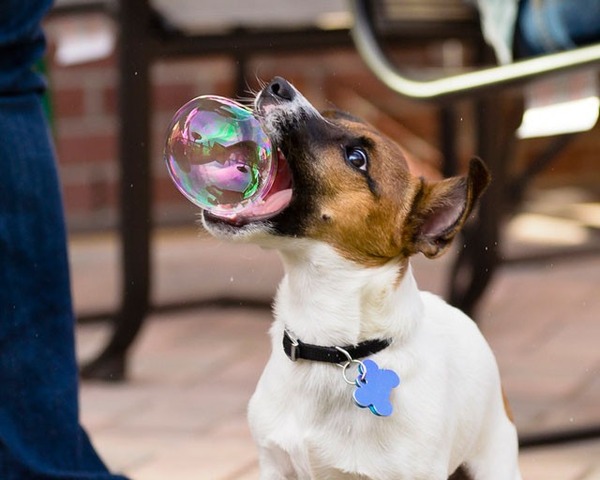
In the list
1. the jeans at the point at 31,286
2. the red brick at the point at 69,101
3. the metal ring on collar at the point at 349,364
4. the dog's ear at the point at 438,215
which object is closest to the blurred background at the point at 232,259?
the red brick at the point at 69,101

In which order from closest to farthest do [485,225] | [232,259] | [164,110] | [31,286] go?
1. [31,286]
2. [485,225]
3. [232,259]
4. [164,110]

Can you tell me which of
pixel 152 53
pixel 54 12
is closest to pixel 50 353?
pixel 152 53

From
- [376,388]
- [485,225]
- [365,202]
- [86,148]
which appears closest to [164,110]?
[86,148]

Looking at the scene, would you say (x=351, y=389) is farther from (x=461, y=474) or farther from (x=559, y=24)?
(x=559, y=24)

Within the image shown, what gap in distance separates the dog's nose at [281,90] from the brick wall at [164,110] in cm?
324

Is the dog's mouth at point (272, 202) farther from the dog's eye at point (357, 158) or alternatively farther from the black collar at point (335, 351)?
the black collar at point (335, 351)

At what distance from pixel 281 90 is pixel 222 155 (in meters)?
0.13

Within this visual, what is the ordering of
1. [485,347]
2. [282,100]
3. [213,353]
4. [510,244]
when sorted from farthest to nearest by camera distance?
[510,244], [213,353], [485,347], [282,100]

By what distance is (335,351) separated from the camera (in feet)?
6.70

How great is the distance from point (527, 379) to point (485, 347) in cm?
137

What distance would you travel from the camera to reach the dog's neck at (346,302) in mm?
2045

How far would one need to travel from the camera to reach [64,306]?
250 centimetres

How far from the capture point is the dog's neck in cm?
204

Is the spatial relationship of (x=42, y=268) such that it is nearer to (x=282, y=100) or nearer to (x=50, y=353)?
(x=50, y=353)
